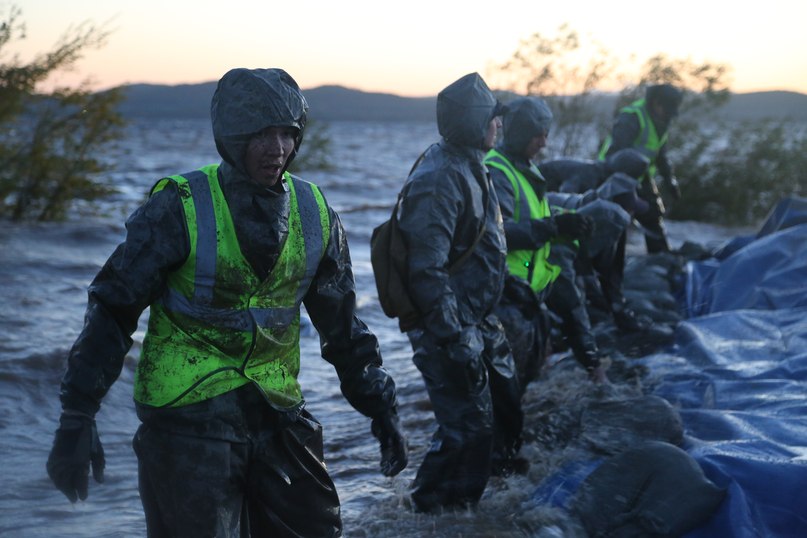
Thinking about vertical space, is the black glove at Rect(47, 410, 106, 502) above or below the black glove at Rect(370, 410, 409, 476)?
above

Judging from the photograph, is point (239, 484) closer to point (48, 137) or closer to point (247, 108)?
point (247, 108)

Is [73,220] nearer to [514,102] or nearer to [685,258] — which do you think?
[685,258]

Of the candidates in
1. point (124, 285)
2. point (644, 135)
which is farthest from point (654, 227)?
point (124, 285)

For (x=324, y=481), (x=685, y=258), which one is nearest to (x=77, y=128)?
(x=685, y=258)

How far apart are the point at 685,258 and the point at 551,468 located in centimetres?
544

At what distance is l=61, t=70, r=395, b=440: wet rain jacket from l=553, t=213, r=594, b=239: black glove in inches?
101

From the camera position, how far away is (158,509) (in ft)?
8.96

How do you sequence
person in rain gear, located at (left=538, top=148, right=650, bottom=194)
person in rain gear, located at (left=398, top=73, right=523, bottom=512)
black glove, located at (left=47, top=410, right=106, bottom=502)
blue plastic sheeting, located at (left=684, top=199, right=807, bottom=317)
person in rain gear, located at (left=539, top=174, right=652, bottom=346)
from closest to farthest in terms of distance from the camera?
black glove, located at (left=47, top=410, right=106, bottom=502) < person in rain gear, located at (left=398, top=73, right=523, bottom=512) < person in rain gear, located at (left=539, top=174, right=652, bottom=346) < blue plastic sheeting, located at (left=684, top=199, right=807, bottom=317) < person in rain gear, located at (left=538, top=148, right=650, bottom=194)

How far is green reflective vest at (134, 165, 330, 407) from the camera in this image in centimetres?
263

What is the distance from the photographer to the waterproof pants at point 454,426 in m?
4.43

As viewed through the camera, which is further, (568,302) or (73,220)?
(73,220)

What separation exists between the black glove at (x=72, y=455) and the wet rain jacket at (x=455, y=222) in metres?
2.03

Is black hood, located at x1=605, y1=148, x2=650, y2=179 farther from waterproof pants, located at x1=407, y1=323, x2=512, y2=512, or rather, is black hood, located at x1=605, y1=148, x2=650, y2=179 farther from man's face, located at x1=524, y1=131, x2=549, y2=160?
waterproof pants, located at x1=407, y1=323, x2=512, y2=512

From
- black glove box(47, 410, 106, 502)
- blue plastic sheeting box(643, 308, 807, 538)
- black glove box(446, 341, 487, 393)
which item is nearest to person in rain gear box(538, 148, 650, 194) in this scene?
blue plastic sheeting box(643, 308, 807, 538)
